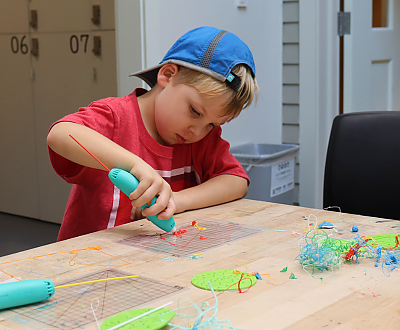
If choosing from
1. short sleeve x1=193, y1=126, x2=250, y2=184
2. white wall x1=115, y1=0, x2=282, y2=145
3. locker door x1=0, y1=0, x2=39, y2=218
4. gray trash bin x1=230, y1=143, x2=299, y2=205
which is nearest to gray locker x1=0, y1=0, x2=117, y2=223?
locker door x1=0, y1=0, x2=39, y2=218

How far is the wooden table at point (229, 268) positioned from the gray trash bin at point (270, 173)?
1087mm

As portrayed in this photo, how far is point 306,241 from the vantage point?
822 mm

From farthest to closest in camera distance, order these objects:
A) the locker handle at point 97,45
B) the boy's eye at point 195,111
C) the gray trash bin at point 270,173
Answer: the locker handle at point 97,45, the gray trash bin at point 270,173, the boy's eye at point 195,111

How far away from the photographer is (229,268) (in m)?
0.70

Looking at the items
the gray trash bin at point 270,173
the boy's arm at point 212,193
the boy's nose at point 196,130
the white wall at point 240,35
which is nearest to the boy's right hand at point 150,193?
the boy's arm at point 212,193

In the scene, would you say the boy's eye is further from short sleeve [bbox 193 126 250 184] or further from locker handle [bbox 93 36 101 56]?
locker handle [bbox 93 36 101 56]

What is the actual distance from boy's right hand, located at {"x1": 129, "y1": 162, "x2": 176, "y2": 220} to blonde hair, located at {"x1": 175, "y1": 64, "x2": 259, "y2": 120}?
10.3 inches

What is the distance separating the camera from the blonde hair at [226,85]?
3.50 feet

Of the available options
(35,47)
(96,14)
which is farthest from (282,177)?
(35,47)

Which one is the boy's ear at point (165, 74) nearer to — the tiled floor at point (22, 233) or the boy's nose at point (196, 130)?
the boy's nose at point (196, 130)

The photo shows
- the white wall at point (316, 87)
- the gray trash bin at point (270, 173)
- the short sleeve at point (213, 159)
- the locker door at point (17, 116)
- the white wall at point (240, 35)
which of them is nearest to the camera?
the short sleeve at point (213, 159)

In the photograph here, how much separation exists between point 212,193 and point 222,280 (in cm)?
50

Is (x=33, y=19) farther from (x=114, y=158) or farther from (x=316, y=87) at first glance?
(x=114, y=158)

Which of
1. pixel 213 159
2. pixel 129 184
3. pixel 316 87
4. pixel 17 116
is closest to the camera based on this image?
pixel 129 184
